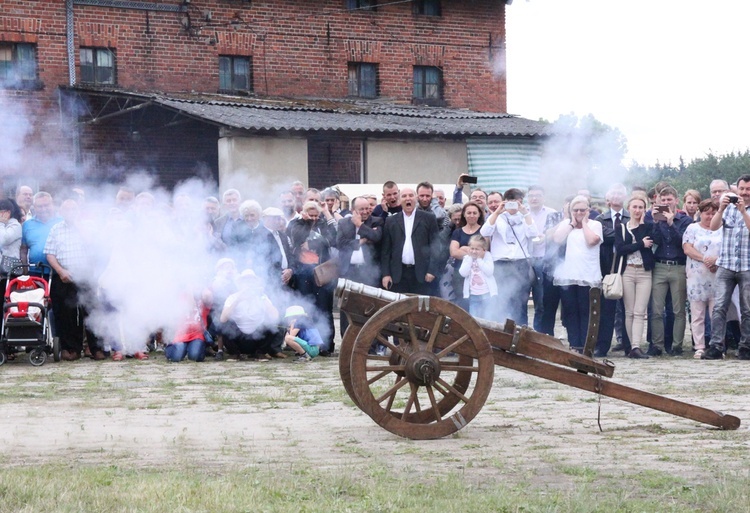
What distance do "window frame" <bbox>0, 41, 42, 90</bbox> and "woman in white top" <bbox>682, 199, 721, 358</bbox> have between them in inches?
636

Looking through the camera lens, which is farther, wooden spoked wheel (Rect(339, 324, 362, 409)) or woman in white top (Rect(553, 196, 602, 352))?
woman in white top (Rect(553, 196, 602, 352))

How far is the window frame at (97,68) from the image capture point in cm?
2605

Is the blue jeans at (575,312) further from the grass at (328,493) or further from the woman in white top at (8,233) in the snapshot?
the grass at (328,493)

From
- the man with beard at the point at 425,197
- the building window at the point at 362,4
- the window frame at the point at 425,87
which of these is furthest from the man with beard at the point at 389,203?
the window frame at the point at 425,87

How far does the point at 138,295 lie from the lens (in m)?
14.1

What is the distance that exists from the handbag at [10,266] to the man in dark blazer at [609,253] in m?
6.52

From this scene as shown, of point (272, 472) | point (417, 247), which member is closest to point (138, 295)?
point (417, 247)

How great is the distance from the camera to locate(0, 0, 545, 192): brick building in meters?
24.5

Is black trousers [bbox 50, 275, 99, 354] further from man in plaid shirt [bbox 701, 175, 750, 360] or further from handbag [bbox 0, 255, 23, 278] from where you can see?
man in plaid shirt [bbox 701, 175, 750, 360]

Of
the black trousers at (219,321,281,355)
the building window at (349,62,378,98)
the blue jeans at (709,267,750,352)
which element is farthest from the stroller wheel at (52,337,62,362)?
the building window at (349,62,378,98)

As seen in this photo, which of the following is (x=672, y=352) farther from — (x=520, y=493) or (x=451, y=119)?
(x=451, y=119)

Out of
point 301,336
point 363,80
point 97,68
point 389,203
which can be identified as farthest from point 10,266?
point 363,80

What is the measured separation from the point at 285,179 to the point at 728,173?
28.6 feet

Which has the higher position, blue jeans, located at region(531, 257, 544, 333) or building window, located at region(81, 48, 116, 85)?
building window, located at region(81, 48, 116, 85)
